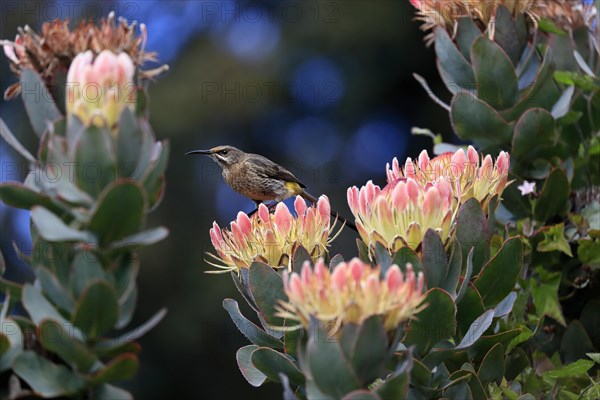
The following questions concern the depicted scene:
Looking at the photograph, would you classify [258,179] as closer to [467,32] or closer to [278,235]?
[467,32]

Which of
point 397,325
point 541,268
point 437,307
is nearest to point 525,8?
point 541,268

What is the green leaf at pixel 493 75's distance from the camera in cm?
212

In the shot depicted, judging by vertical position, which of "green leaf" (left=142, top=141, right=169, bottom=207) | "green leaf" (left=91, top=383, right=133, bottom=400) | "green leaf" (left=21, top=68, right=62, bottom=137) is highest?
"green leaf" (left=21, top=68, right=62, bottom=137)

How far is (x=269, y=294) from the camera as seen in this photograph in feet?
4.93

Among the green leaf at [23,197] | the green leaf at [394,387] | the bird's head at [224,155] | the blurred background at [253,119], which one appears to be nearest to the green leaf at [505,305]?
the green leaf at [394,387]

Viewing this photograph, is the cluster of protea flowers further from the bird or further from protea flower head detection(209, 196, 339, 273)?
the bird

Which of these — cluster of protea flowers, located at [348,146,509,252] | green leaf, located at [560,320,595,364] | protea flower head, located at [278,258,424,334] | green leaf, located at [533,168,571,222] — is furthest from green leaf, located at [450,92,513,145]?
protea flower head, located at [278,258,424,334]

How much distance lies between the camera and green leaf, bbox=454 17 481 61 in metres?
2.20

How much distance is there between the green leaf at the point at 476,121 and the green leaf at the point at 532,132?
0.03 meters

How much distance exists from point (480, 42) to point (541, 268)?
22.6 inches

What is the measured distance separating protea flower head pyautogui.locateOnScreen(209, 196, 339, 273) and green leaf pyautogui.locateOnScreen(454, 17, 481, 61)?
2.63 ft

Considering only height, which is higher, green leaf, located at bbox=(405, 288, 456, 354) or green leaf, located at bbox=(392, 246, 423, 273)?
green leaf, located at bbox=(392, 246, 423, 273)

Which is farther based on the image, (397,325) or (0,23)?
(0,23)

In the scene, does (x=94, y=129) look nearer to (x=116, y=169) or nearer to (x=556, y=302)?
(x=116, y=169)
